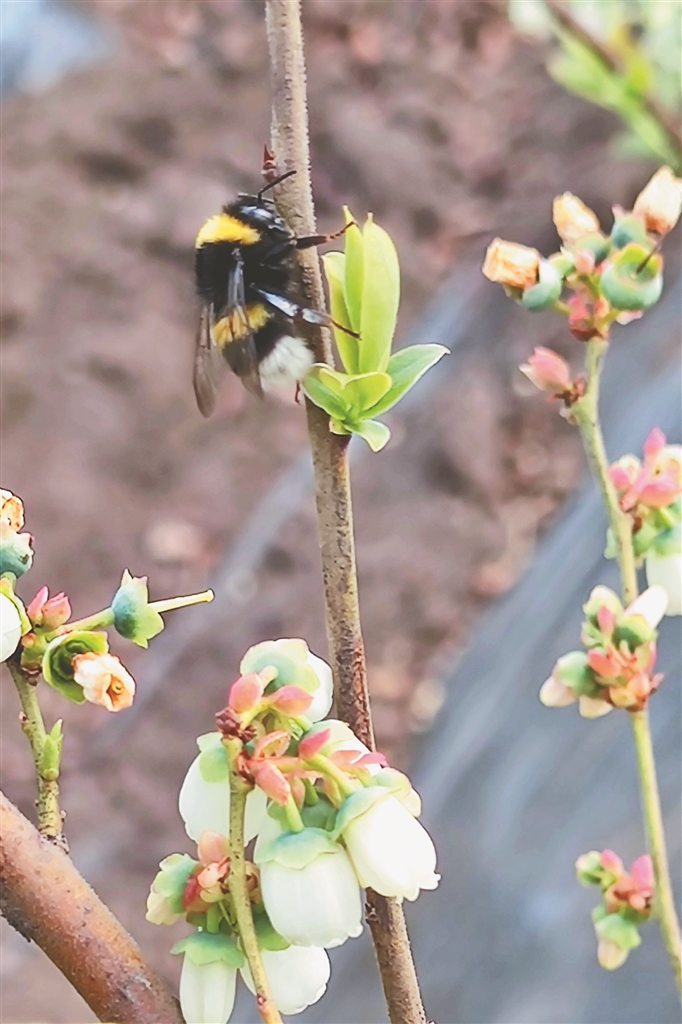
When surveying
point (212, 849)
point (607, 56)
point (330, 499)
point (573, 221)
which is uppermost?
point (607, 56)

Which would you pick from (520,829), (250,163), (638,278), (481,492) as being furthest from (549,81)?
(638,278)

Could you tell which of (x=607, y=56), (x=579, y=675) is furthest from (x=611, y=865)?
(x=607, y=56)

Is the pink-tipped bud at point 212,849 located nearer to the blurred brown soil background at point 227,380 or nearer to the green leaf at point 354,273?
the green leaf at point 354,273

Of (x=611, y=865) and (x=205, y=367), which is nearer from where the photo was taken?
(x=611, y=865)

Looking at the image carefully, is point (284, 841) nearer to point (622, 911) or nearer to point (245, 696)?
point (245, 696)

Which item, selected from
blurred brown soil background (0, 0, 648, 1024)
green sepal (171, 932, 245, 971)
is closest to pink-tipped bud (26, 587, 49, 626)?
green sepal (171, 932, 245, 971)

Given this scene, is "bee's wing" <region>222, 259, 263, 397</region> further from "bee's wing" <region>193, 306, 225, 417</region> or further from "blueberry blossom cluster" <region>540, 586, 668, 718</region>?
"blueberry blossom cluster" <region>540, 586, 668, 718</region>

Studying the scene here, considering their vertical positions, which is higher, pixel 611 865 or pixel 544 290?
pixel 544 290

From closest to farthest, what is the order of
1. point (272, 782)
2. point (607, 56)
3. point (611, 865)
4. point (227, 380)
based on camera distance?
point (272, 782) → point (611, 865) → point (607, 56) → point (227, 380)
